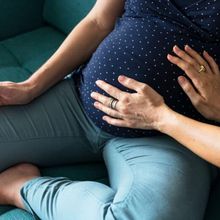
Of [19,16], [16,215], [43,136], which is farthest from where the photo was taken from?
[19,16]

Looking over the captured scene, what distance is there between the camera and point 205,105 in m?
1.10

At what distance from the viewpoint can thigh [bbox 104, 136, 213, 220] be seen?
0.96 m

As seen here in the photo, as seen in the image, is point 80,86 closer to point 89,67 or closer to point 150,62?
point 89,67

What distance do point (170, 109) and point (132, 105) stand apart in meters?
0.10

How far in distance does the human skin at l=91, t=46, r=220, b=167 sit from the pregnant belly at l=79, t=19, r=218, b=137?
26 millimetres

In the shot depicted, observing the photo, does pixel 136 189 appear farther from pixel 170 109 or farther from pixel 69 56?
pixel 69 56

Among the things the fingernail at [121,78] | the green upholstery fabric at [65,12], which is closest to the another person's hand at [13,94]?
the fingernail at [121,78]

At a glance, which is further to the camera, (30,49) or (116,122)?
(30,49)

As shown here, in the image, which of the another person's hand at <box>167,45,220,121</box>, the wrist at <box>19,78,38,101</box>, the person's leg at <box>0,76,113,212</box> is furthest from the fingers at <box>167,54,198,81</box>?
the wrist at <box>19,78,38,101</box>

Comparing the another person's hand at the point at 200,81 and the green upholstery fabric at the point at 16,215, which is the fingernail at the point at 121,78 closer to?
the another person's hand at the point at 200,81

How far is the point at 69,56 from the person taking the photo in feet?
4.29

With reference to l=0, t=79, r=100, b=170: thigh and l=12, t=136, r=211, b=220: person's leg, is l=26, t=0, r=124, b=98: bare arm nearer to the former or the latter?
l=0, t=79, r=100, b=170: thigh

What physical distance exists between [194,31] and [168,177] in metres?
0.38

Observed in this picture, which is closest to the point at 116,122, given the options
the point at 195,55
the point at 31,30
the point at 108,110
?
the point at 108,110
